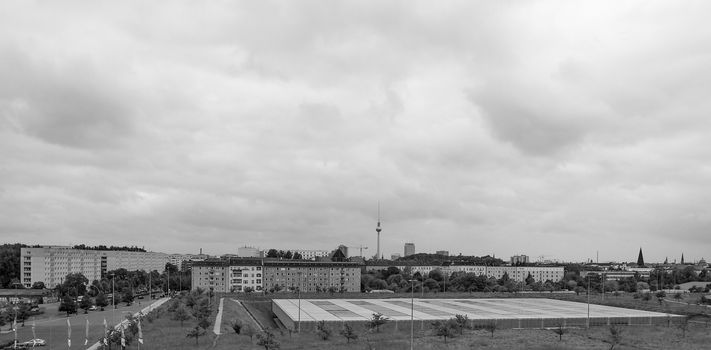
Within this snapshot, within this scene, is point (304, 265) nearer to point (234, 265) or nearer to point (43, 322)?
point (234, 265)

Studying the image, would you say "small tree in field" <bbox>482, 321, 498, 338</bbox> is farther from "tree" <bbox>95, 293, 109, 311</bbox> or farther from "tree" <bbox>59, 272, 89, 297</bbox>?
"tree" <bbox>59, 272, 89, 297</bbox>

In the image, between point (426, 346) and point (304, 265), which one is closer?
point (426, 346)

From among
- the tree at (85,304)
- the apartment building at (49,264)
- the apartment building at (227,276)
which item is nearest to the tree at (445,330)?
the tree at (85,304)

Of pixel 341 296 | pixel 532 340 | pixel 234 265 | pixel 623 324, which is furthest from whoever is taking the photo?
pixel 234 265

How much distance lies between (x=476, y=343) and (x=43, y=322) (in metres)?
58.2

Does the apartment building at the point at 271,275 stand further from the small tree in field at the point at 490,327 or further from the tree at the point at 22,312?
the small tree in field at the point at 490,327

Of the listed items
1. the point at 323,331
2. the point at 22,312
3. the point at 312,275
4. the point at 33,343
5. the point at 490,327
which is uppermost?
the point at 323,331

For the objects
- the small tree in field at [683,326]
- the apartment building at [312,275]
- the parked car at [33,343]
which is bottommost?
the apartment building at [312,275]

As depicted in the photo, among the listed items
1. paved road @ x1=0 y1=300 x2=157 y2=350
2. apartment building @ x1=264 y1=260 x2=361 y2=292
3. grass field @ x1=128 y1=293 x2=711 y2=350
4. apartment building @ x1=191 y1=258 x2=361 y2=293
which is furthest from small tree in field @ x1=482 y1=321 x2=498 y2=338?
apartment building @ x1=264 y1=260 x2=361 y2=292

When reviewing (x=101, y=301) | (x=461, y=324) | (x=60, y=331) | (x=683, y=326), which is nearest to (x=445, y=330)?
(x=461, y=324)

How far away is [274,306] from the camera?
9156cm

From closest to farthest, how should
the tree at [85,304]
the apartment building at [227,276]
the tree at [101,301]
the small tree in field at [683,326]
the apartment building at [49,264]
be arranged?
the small tree in field at [683,326]
the tree at [85,304]
the tree at [101,301]
the apartment building at [227,276]
the apartment building at [49,264]

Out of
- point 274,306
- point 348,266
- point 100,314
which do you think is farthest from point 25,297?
point 348,266

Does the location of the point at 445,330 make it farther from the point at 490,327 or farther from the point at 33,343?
the point at 33,343
